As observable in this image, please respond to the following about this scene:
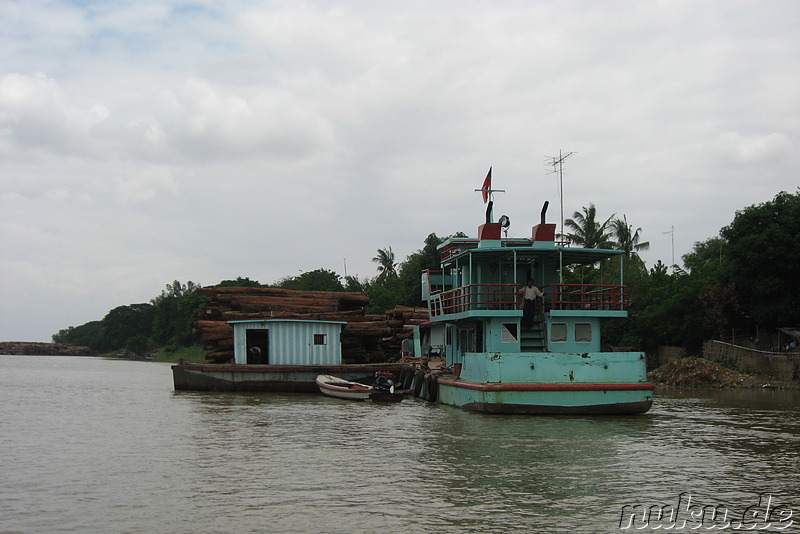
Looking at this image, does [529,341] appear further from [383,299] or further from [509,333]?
[383,299]

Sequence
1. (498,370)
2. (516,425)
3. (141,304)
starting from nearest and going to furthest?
1. (516,425)
2. (498,370)
3. (141,304)

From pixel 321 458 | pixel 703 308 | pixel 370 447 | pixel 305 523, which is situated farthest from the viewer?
pixel 703 308

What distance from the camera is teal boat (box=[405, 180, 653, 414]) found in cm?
1948

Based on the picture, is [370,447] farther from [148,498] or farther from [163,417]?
[163,417]

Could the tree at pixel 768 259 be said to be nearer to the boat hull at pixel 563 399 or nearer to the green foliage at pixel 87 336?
the boat hull at pixel 563 399

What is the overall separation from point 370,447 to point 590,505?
5713 mm

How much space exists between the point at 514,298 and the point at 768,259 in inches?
747

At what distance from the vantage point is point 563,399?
19406 millimetres

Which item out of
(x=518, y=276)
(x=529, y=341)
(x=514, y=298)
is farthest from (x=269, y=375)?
(x=514, y=298)

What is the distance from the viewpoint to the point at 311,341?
29.6 metres

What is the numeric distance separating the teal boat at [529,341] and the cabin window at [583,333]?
3cm

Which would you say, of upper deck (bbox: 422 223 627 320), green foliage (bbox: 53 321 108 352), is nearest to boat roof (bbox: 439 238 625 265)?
upper deck (bbox: 422 223 627 320)

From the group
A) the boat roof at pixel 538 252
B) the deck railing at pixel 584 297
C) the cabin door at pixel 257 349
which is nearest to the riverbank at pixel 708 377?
the deck railing at pixel 584 297

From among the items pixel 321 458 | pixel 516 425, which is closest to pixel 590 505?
pixel 321 458
